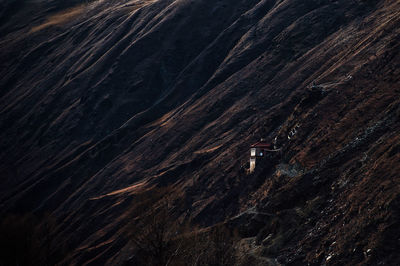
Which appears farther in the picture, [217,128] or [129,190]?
[217,128]

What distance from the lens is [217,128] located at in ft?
314

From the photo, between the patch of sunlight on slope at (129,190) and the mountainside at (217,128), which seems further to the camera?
the patch of sunlight on slope at (129,190)

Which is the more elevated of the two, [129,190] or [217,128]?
[217,128]

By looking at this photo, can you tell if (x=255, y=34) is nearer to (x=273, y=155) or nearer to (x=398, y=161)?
(x=273, y=155)

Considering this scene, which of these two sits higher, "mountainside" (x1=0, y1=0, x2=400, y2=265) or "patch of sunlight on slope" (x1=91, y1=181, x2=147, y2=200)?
"mountainside" (x1=0, y1=0, x2=400, y2=265)

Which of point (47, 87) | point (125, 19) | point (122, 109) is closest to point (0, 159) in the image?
point (47, 87)

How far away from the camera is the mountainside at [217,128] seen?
41844 mm

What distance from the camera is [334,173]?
45594 millimetres

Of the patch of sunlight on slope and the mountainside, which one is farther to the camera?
the patch of sunlight on slope

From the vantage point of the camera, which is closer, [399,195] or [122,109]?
[399,195]

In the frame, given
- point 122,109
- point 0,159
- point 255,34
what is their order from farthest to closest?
point 0,159 → point 122,109 → point 255,34

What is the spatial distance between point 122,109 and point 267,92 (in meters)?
57.0

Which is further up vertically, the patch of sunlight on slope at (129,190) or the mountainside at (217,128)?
the mountainside at (217,128)

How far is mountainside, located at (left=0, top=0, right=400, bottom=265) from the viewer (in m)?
41.8
